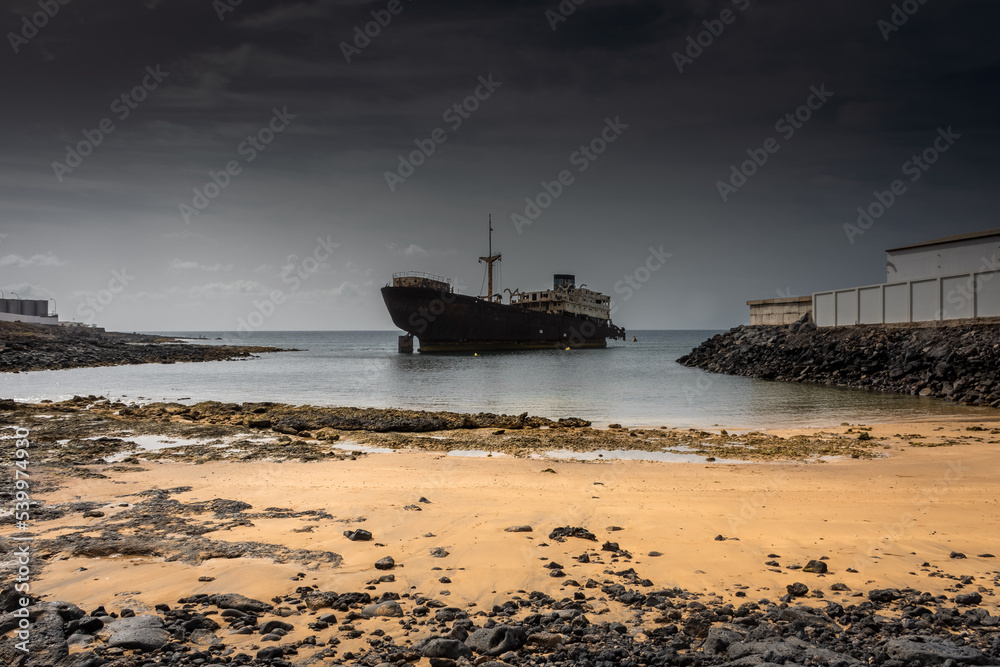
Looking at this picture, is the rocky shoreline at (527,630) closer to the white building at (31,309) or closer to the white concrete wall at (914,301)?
the white concrete wall at (914,301)

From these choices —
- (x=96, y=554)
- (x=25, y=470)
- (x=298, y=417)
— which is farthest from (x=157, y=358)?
(x=96, y=554)

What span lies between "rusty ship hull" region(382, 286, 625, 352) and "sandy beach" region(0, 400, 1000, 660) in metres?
45.1

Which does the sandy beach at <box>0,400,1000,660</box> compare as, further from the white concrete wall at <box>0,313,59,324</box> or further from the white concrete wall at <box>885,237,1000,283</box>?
the white concrete wall at <box>0,313,59,324</box>

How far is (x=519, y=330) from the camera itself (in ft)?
202

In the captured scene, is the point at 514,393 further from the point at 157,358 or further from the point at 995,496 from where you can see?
the point at 157,358

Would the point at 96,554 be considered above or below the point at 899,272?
below

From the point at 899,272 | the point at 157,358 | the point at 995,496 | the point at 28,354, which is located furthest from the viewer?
the point at 157,358

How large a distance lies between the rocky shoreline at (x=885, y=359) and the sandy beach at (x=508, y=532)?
44.1 feet

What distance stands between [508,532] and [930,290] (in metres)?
27.2

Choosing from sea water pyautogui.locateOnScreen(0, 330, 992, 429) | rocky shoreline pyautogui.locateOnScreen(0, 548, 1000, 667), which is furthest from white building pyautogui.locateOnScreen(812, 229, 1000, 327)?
rocky shoreline pyautogui.locateOnScreen(0, 548, 1000, 667)

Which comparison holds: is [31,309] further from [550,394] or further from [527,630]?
[527,630]

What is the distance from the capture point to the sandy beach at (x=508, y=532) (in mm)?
3879

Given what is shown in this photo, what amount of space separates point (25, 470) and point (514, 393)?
51.5ft

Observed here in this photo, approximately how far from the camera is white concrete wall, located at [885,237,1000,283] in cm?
2681
